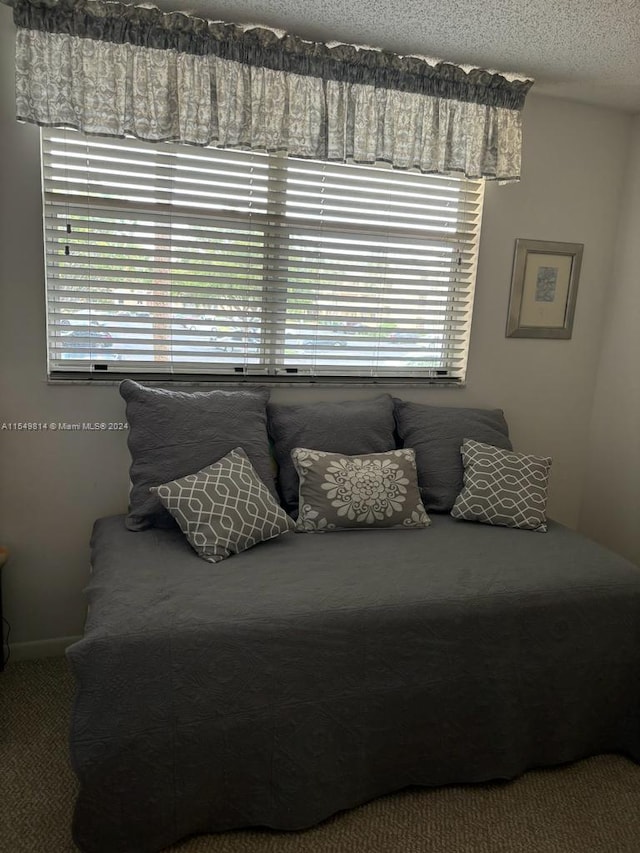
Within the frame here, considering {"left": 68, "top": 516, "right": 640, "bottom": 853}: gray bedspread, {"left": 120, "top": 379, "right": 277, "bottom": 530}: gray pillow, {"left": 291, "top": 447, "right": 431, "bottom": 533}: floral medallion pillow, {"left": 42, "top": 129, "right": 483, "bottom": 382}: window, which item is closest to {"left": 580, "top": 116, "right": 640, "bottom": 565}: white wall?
{"left": 42, "top": 129, "right": 483, "bottom": 382}: window

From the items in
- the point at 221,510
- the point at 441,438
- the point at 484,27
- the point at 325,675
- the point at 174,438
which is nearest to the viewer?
the point at 325,675

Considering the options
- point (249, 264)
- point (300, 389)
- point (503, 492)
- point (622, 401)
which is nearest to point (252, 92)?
point (249, 264)

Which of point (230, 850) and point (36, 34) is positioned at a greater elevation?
point (36, 34)

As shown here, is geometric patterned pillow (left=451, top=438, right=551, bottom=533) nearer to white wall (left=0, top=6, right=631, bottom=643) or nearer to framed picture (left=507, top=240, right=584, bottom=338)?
white wall (left=0, top=6, right=631, bottom=643)

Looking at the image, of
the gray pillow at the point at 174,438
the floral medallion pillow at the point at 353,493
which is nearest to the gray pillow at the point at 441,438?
the floral medallion pillow at the point at 353,493

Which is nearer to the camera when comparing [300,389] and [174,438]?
[174,438]

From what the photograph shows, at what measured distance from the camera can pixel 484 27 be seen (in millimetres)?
2170

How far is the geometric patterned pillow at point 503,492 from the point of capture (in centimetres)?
248

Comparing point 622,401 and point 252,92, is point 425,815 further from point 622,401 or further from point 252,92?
point 252,92

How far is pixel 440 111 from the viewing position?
2604 millimetres

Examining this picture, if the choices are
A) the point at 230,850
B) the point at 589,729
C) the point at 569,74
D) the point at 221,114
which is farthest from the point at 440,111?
the point at 230,850

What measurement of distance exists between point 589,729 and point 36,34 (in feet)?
10.1

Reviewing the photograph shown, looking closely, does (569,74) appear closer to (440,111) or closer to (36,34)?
(440,111)

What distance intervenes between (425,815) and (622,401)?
7.29ft
